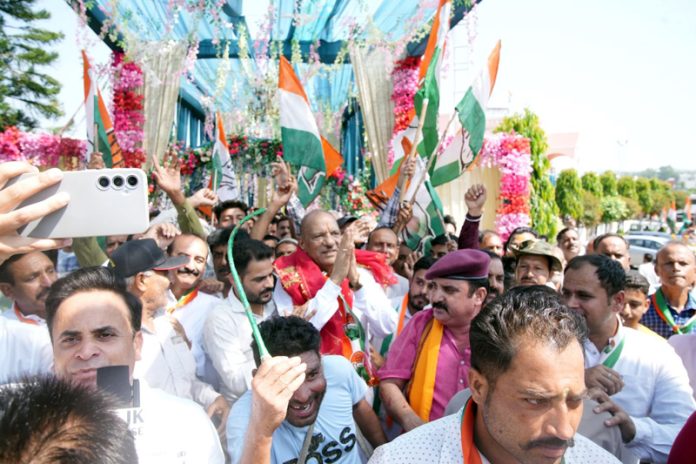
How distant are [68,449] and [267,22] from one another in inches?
565

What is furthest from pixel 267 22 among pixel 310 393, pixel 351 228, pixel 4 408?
pixel 4 408

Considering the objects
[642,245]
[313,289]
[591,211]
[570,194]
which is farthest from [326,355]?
[591,211]

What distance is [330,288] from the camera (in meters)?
3.57

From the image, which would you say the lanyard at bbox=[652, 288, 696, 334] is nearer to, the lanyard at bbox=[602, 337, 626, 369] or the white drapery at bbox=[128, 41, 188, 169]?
the lanyard at bbox=[602, 337, 626, 369]

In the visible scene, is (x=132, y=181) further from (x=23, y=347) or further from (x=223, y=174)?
(x=223, y=174)

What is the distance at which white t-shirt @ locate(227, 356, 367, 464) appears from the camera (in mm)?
2482

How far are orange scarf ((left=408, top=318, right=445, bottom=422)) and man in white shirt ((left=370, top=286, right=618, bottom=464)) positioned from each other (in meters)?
0.83

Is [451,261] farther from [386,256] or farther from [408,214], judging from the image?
[408,214]

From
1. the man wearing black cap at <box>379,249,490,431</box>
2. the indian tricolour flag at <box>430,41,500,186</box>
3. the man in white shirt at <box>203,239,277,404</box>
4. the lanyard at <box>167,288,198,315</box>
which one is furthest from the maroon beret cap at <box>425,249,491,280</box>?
the indian tricolour flag at <box>430,41,500,186</box>

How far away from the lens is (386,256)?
492cm

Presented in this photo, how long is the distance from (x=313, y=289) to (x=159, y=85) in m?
11.6

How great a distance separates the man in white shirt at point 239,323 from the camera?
3.06 metres

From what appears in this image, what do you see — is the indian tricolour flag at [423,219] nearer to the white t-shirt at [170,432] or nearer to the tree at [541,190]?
the white t-shirt at [170,432]

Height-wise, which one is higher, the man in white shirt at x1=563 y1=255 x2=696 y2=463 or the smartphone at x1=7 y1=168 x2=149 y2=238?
the smartphone at x1=7 y1=168 x2=149 y2=238
